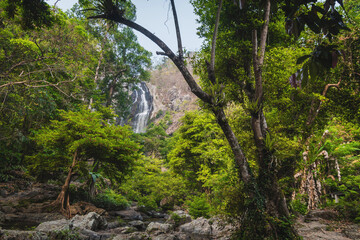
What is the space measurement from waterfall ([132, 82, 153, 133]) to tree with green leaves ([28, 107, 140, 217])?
28861 millimetres

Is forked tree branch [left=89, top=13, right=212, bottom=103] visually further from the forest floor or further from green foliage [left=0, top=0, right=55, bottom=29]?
the forest floor

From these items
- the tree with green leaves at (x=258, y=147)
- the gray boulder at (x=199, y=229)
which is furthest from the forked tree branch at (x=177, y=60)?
the gray boulder at (x=199, y=229)

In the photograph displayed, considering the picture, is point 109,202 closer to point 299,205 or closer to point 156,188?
point 156,188

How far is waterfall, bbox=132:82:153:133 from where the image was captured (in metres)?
38.9

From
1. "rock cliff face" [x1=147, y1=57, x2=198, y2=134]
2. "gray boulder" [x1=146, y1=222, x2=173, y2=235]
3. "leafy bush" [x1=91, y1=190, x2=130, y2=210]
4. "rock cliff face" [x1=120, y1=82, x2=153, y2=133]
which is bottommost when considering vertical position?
"leafy bush" [x1=91, y1=190, x2=130, y2=210]

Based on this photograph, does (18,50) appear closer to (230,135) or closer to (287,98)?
(230,135)

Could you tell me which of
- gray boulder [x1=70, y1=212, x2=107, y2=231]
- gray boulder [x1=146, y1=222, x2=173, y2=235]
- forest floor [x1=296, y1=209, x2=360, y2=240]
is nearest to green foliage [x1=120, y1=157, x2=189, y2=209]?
gray boulder [x1=70, y1=212, x2=107, y2=231]

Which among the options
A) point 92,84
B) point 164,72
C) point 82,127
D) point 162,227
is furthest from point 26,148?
point 164,72

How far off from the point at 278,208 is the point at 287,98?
3.06 m

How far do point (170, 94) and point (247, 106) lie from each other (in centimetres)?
4831

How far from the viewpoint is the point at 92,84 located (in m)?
14.3

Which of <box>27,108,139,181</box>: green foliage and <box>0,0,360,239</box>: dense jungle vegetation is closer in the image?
<box>0,0,360,239</box>: dense jungle vegetation

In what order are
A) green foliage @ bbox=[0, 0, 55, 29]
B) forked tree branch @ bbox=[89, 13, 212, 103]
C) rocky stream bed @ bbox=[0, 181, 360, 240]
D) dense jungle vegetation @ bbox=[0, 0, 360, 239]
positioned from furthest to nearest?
rocky stream bed @ bbox=[0, 181, 360, 240]
forked tree branch @ bbox=[89, 13, 212, 103]
dense jungle vegetation @ bbox=[0, 0, 360, 239]
green foliage @ bbox=[0, 0, 55, 29]

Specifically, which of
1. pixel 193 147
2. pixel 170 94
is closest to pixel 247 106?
Answer: pixel 193 147
